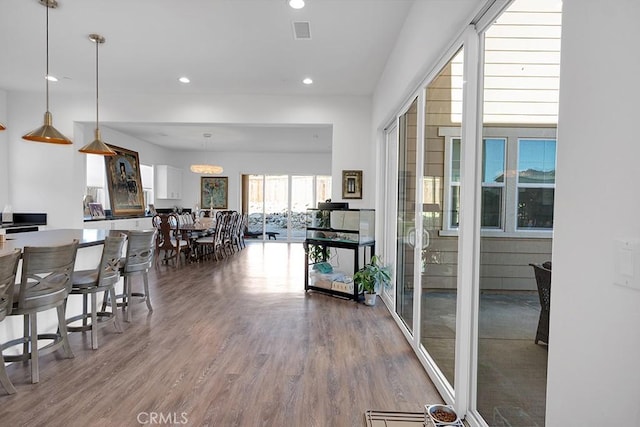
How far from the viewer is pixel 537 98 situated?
1.45m

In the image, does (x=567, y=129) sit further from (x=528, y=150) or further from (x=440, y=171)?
(x=440, y=171)

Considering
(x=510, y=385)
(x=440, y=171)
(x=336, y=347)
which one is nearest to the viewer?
(x=510, y=385)

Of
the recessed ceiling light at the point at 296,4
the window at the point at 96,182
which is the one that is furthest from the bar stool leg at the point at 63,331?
the window at the point at 96,182

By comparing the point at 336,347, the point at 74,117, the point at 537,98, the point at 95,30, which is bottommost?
the point at 336,347

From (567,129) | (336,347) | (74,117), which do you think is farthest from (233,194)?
(567,129)

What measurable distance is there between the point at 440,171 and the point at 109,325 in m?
3.54

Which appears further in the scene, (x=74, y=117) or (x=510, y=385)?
(x=74, y=117)

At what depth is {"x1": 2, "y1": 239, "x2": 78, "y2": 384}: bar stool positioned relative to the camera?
2.31 metres

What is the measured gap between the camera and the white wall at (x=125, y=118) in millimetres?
5484

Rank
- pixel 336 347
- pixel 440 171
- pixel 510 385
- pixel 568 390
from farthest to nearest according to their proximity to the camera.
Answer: pixel 336 347 < pixel 440 171 < pixel 510 385 < pixel 568 390

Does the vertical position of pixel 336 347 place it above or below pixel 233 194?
below

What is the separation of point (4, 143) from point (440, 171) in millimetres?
6593

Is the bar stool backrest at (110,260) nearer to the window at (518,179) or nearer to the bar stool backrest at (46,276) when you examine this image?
the bar stool backrest at (46,276)

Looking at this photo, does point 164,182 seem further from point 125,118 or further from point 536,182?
point 536,182
